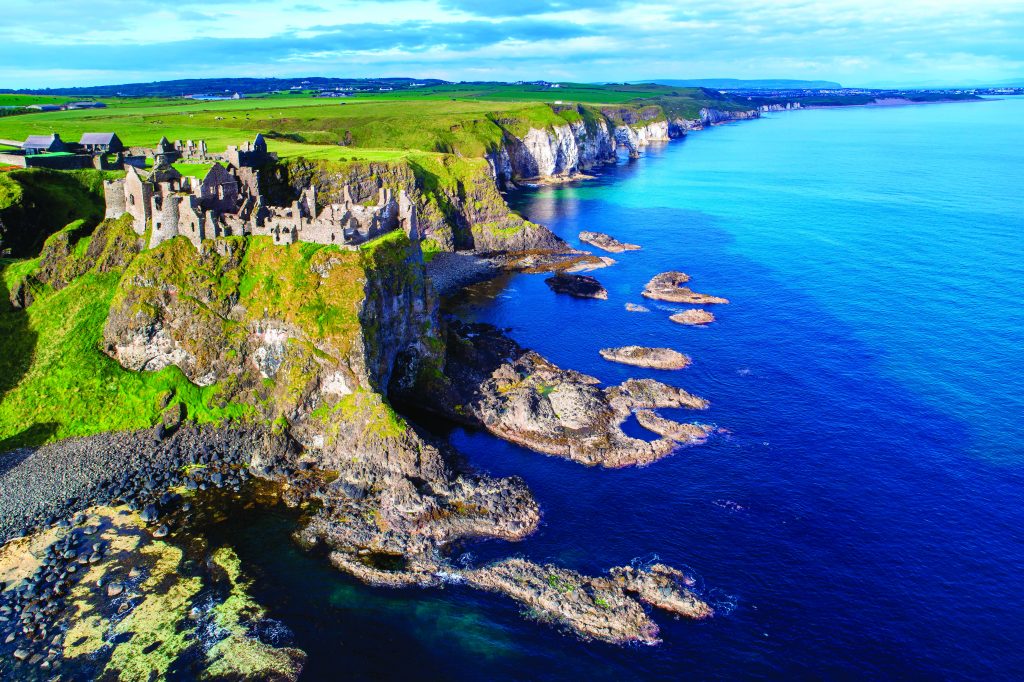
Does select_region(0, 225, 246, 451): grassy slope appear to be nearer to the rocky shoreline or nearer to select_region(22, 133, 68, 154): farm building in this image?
select_region(22, 133, 68, 154): farm building

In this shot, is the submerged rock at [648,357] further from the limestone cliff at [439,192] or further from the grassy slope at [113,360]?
the limestone cliff at [439,192]

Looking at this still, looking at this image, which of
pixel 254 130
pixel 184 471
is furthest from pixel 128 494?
pixel 254 130

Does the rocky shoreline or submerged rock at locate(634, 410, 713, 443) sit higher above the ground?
the rocky shoreline

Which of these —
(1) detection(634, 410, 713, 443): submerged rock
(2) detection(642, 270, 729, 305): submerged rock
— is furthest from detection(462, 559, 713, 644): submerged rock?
→ (2) detection(642, 270, 729, 305): submerged rock

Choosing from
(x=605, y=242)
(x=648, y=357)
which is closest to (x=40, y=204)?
(x=648, y=357)

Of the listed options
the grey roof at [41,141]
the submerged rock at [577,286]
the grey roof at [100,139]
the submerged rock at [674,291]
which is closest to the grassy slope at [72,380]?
the grey roof at [41,141]
